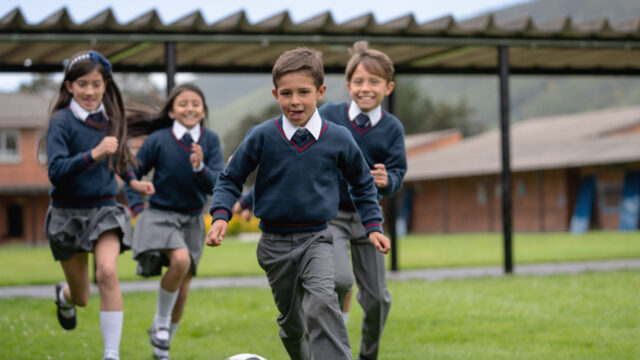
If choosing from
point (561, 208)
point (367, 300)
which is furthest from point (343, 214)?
point (561, 208)

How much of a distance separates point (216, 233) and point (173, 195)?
2.18m

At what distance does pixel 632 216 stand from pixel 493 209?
7.96m

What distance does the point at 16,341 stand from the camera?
6781 mm

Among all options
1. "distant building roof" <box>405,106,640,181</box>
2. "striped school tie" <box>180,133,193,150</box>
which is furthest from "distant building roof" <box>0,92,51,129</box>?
"striped school tie" <box>180,133,193,150</box>

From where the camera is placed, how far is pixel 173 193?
6133 mm

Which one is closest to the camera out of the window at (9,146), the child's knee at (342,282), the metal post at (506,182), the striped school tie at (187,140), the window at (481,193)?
the child's knee at (342,282)

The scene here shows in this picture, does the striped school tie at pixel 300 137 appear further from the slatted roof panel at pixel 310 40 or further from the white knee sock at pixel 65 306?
the slatted roof panel at pixel 310 40

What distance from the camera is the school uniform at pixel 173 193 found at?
5977mm

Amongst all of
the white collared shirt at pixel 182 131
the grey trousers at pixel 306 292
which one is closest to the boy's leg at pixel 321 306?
the grey trousers at pixel 306 292

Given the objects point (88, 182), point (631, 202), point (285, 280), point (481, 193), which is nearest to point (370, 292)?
point (285, 280)

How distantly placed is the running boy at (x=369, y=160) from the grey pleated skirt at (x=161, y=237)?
135 centimetres

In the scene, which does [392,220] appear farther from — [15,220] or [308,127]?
[15,220]

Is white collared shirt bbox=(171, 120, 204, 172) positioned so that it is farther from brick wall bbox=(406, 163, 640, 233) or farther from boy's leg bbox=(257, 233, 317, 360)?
brick wall bbox=(406, 163, 640, 233)

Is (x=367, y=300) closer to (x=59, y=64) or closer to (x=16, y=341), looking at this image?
(x=16, y=341)
